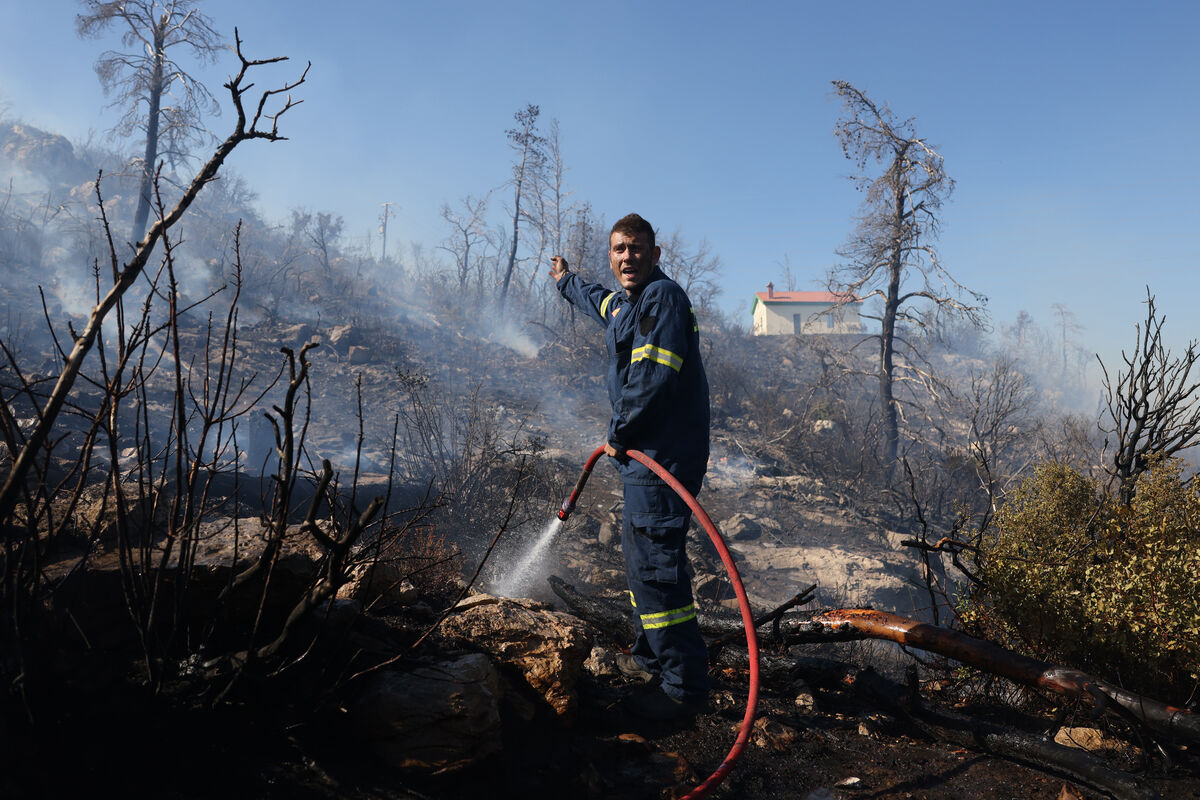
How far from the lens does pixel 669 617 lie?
302 centimetres

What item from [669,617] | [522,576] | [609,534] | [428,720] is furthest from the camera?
[609,534]

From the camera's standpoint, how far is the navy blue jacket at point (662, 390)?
3.05m

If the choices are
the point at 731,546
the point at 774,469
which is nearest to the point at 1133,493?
the point at 731,546

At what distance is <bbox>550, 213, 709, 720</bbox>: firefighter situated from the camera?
2.99 meters

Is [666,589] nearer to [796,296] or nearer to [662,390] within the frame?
[662,390]

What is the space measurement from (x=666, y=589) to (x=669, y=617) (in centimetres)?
13

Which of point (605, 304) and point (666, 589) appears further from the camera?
point (605, 304)

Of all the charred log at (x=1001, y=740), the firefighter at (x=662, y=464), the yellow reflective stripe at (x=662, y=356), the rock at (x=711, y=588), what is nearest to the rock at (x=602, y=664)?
the firefighter at (x=662, y=464)

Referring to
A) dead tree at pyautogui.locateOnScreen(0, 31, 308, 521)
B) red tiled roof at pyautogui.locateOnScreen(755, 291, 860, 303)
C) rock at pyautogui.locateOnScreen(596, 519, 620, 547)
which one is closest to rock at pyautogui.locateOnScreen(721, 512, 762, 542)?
rock at pyautogui.locateOnScreen(596, 519, 620, 547)

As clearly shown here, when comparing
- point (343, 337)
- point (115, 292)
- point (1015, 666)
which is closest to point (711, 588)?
point (1015, 666)

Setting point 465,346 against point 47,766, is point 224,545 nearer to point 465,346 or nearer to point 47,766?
point 47,766

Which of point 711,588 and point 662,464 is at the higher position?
point 662,464

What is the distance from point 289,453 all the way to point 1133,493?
512 centimetres

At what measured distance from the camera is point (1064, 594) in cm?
318
